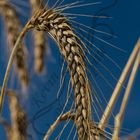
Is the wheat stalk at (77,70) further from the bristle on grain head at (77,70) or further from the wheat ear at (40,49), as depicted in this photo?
the wheat ear at (40,49)

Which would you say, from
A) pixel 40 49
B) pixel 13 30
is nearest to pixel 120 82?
pixel 13 30

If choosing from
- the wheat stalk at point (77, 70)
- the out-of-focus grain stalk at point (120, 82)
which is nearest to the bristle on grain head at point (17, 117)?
the out-of-focus grain stalk at point (120, 82)

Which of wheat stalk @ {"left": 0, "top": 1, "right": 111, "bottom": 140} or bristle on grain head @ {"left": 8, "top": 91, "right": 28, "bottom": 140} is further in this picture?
bristle on grain head @ {"left": 8, "top": 91, "right": 28, "bottom": 140}

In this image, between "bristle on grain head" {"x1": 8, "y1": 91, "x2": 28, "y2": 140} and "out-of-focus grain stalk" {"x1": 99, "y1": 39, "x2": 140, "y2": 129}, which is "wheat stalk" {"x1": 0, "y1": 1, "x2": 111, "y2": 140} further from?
"bristle on grain head" {"x1": 8, "y1": 91, "x2": 28, "y2": 140}

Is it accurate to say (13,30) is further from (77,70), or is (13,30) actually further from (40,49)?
(77,70)

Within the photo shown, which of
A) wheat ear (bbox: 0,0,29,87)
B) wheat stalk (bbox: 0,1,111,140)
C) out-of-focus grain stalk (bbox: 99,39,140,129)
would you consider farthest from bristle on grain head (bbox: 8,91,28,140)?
wheat stalk (bbox: 0,1,111,140)

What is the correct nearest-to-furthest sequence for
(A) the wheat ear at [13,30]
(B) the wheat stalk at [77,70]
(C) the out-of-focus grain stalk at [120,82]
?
(B) the wheat stalk at [77,70], (C) the out-of-focus grain stalk at [120,82], (A) the wheat ear at [13,30]
